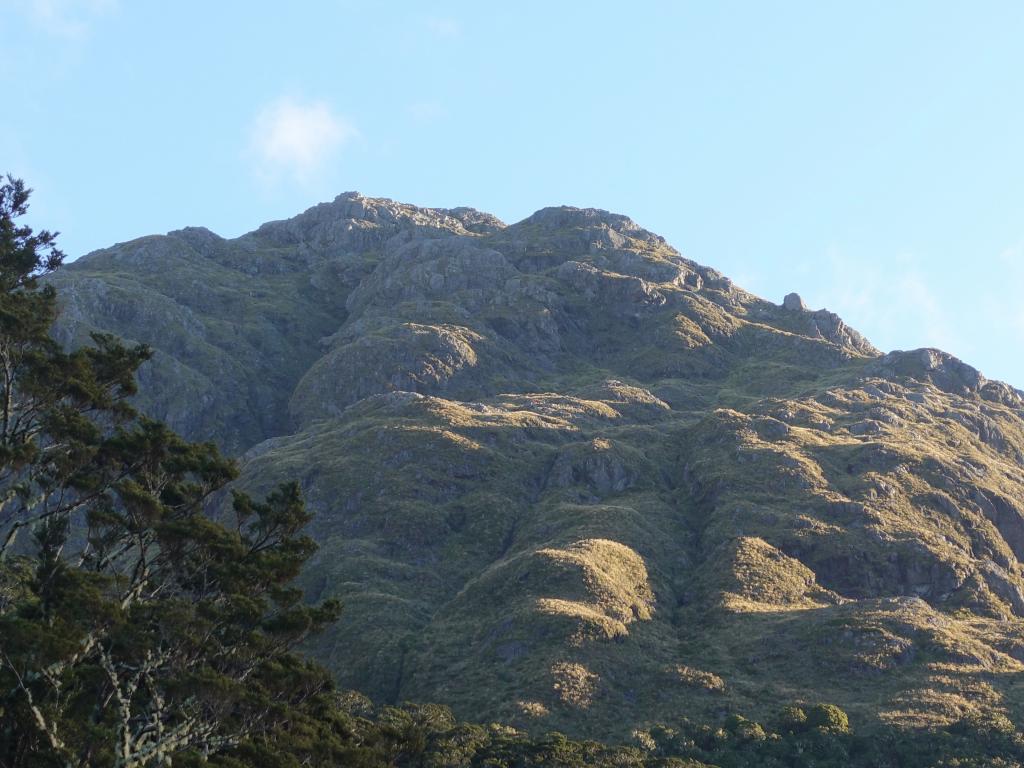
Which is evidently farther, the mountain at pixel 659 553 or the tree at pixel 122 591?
the mountain at pixel 659 553

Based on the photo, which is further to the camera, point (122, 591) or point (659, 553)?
point (659, 553)

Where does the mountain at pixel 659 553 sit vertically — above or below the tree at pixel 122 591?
above

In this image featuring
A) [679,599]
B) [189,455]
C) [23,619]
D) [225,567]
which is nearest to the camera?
[23,619]

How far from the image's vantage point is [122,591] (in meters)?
47.9

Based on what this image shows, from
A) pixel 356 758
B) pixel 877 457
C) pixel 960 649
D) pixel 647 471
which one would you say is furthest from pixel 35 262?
pixel 877 457

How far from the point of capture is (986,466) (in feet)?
572

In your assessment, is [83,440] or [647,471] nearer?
[83,440]

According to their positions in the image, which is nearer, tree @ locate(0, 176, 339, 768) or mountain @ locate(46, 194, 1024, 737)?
tree @ locate(0, 176, 339, 768)

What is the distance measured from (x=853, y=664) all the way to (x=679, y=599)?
25299mm

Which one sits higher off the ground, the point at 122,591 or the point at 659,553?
the point at 659,553

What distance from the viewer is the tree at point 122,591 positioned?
41.0 m

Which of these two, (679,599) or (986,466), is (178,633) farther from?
(986,466)

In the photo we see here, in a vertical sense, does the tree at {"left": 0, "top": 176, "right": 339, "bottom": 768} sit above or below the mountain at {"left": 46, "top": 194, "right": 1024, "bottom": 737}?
below

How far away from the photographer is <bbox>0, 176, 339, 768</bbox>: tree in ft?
135
